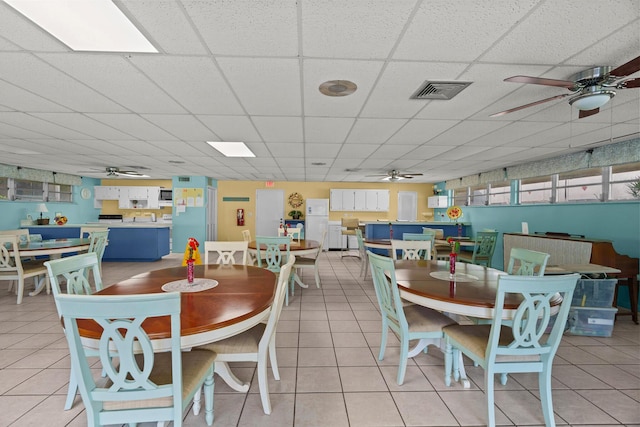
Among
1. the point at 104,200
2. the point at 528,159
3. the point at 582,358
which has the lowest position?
the point at 582,358

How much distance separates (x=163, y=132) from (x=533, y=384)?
16.2 feet

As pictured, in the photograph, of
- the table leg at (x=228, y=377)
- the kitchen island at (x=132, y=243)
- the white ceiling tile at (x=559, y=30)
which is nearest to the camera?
the white ceiling tile at (x=559, y=30)

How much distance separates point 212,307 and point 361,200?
870 cm

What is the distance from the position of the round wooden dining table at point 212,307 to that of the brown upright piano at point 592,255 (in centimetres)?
419

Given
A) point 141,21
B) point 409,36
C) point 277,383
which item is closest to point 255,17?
point 141,21

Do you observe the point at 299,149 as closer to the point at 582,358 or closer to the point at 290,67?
the point at 290,67

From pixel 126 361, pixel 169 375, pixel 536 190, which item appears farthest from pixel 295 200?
pixel 126 361

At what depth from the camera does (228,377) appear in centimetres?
193

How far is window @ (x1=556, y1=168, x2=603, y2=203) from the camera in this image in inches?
188

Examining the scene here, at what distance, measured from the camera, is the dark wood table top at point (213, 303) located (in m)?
1.35

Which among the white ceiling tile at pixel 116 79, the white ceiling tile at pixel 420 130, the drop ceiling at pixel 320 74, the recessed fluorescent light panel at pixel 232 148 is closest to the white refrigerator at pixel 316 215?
the recessed fluorescent light panel at pixel 232 148

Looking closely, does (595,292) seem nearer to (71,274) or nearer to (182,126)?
(71,274)

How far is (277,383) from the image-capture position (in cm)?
213

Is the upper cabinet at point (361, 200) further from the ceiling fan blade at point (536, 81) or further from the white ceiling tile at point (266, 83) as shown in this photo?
the ceiling fan blade at point (536, 81)
